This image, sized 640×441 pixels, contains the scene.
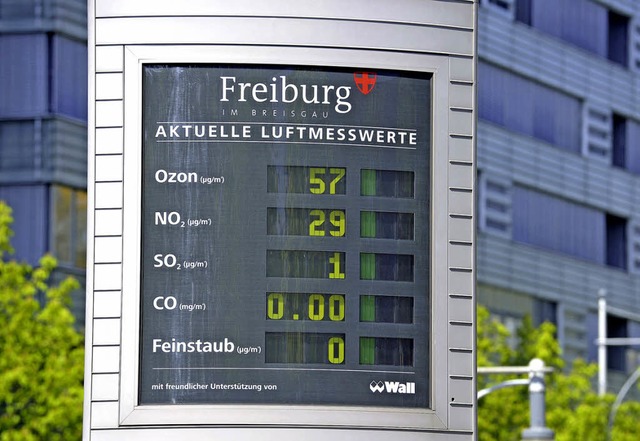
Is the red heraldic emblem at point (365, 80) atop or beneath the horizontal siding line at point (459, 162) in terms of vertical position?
atop

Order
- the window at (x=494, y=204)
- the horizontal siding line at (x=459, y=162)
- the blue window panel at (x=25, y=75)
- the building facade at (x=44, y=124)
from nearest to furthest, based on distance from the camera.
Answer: the horizontal siding line at (x=459, y=162) → the building facade at (x=44, y=124) → the blue window panel at (x=25, y=75) → the window at (x=494, y=204)

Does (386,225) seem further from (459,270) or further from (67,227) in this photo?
(67,227)

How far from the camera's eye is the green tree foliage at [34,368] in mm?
27594

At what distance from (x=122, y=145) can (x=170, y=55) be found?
0.50 meters

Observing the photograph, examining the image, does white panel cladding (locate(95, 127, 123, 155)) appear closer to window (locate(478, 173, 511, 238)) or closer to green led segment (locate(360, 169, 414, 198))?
green led segment (locate(360, 169, 414, 198))

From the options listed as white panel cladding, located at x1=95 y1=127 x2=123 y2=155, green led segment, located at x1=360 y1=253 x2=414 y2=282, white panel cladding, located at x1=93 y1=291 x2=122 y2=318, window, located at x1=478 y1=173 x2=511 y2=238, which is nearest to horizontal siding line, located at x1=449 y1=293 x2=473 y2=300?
green led segment, located at x1=360 y1=253 x2=414 y2=282

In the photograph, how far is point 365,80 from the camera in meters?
8.14

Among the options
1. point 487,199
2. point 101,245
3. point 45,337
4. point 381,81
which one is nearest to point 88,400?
point 101,245

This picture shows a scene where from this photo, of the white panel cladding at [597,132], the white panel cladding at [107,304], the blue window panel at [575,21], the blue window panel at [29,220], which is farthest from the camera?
the white panel cladding at [597,132]

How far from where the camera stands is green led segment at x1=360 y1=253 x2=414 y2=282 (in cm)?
812

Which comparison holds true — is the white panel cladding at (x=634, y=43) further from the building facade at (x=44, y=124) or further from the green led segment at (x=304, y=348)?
the green led segment at (x=304, y=348)

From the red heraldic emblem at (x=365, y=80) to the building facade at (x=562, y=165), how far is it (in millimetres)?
42296

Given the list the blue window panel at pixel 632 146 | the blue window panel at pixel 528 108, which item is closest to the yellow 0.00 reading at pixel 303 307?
the blue window panel at pixel 528 108

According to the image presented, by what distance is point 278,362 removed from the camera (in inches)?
312
